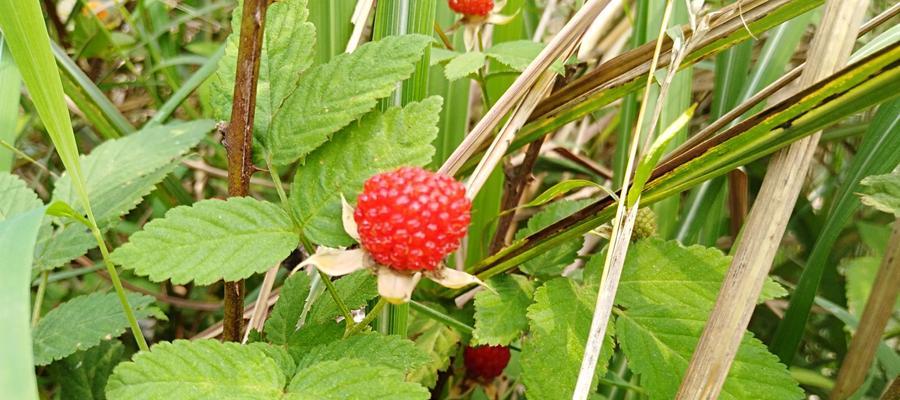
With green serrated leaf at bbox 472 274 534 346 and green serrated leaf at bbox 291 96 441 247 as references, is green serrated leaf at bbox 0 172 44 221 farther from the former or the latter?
green serrated leaf at bbox 472 274 534 346

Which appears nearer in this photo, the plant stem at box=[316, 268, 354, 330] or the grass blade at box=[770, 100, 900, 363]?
the plant stem at box=[316, 268, 354, 330]

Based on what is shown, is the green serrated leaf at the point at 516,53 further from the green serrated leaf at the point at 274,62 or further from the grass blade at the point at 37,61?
the grass blade at the point at 37,61

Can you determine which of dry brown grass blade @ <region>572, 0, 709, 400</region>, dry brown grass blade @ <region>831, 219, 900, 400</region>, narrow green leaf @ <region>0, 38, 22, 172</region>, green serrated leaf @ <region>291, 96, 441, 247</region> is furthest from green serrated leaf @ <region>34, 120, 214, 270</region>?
dry brown grass blade @ <region>831, 219, 900, 400</region>

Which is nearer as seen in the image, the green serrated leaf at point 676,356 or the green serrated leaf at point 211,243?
the green serrated leaf at point 211,243

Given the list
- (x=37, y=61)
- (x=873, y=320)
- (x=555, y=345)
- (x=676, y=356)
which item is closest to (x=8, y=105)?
(x=37, y=61)

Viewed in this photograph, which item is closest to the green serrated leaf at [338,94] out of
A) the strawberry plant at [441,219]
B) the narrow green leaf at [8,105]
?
the strawberry plant at [441,219]

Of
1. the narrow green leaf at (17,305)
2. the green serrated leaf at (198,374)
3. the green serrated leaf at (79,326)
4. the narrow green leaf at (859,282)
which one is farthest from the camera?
the narrow green leaf at (859,282)
